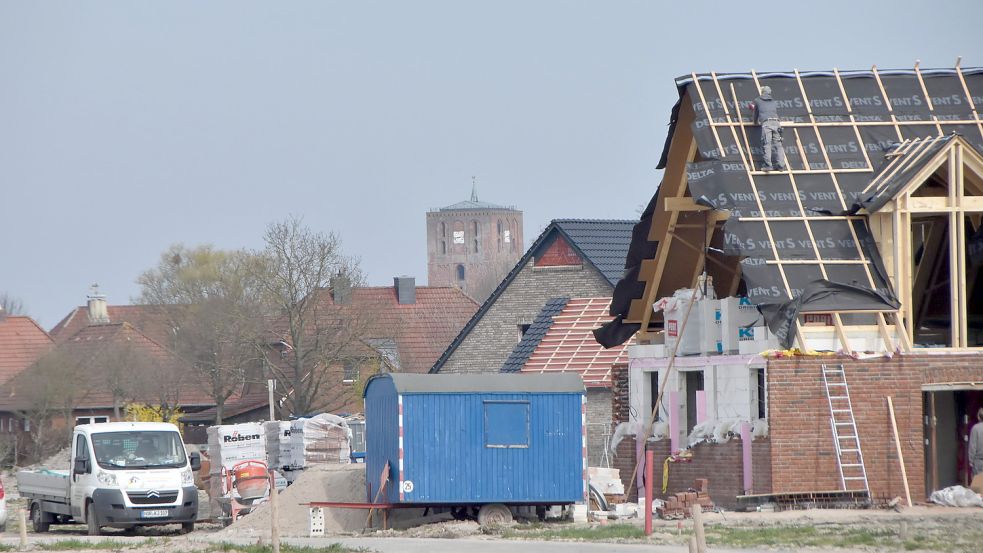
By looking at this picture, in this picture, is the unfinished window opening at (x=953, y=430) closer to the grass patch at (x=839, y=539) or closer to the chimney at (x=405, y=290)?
the grass patch at (x=839, y=539)

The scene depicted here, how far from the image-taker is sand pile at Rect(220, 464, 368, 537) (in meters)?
26.9

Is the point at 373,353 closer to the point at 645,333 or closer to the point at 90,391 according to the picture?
the point at 90,391

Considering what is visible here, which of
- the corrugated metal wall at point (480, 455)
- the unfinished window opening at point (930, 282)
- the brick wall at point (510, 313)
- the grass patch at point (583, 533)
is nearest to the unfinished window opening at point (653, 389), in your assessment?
the unfinished window opening at point (930, 282)

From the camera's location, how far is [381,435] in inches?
1025

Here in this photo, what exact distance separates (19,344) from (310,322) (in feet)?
→ 65.1

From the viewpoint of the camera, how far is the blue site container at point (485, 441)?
24.8 meters

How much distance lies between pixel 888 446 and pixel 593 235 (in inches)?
897

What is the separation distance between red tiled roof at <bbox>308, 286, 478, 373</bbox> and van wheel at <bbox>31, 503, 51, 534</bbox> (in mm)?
28267

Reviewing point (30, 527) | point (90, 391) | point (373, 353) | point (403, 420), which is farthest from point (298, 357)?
point (403, 420)

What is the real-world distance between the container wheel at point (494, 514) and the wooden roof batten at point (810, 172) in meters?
5.37

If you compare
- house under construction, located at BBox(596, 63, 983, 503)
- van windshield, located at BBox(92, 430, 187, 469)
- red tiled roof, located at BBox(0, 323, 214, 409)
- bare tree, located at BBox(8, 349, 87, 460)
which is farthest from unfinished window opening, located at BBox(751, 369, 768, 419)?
red tiled roof, located at BBox(0, 323, 214, 409)

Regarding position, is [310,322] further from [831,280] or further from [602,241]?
[831,280]

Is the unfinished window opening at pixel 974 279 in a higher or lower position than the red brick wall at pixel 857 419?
higher

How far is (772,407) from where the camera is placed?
25078mm
